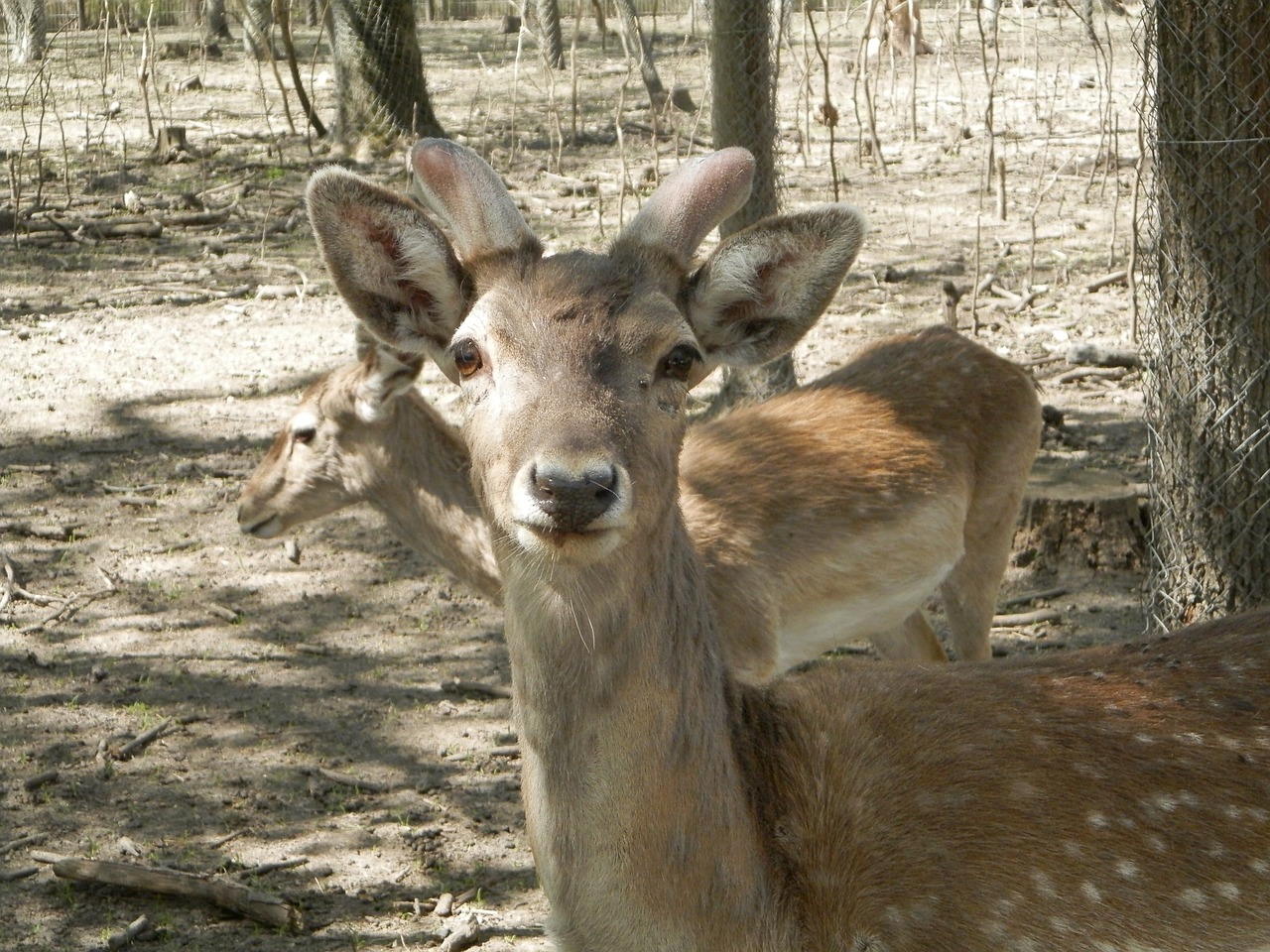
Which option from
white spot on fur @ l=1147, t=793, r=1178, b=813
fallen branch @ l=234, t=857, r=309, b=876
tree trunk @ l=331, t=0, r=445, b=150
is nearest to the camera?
white spot on fur @ l=1147, t=793, r=1178, b=813

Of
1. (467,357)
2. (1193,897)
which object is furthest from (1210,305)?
(467,357)

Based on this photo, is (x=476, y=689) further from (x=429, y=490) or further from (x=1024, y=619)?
(x=1024, y=619)

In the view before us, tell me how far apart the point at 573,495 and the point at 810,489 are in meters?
3.34

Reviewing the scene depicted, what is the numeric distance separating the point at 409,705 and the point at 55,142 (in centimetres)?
1184

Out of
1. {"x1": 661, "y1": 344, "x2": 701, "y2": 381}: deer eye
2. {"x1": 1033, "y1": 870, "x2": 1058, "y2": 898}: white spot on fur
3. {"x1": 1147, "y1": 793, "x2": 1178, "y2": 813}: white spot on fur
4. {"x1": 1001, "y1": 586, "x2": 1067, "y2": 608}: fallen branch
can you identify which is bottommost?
{"x1": 1001, "y1": 586, "x2": 1067, "y2": 608}: fallen branch

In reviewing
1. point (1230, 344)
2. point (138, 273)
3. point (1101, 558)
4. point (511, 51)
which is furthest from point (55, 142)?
point (1230, 344)

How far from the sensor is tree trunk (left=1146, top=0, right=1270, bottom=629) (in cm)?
549

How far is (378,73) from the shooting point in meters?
15.1

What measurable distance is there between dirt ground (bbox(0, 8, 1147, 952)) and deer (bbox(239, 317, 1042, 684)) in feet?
1.87

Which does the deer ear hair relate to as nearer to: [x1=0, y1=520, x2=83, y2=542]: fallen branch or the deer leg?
[x1=0, y1=520, x2=83, y2=542]: fallen branch

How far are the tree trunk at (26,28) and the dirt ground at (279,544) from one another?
4.94 meters

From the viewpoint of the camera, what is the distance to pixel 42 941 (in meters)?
4.59

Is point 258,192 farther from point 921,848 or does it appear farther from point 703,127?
point 921,848

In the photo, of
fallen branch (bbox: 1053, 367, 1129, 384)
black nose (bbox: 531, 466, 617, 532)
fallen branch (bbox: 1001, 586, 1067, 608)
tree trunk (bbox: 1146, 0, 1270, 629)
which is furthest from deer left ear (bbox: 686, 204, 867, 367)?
fallen branch (bbox: 1053, 367, 1129, 384)
